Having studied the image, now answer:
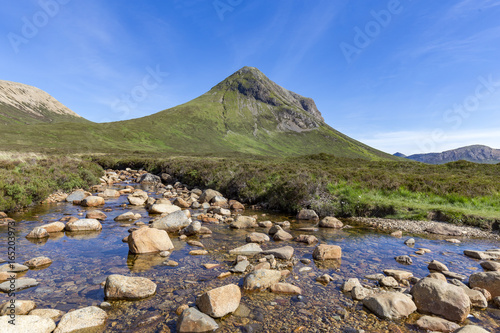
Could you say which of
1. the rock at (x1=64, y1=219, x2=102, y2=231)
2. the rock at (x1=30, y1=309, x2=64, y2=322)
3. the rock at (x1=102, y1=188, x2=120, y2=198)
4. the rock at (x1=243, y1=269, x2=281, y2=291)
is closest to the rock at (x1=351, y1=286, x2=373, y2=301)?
the rock at (x1=243, y1=269, x2=281, y2=291)

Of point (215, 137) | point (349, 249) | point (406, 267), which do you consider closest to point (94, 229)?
point (349, 249)

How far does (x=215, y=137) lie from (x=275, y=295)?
576 feet

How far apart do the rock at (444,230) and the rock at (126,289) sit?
14377 millimetres

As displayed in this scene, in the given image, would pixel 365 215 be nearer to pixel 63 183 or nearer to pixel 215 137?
pixel 63 183

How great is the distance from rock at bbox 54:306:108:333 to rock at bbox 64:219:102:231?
798 cm

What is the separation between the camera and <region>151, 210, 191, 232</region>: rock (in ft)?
41.9

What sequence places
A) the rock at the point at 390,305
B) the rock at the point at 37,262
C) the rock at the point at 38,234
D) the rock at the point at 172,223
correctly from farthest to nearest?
1. the rock at the point at 172,223
2. the rock at the point at 38,234
3. the rock at the point at 37,262
4. the rock at the point at 390,305

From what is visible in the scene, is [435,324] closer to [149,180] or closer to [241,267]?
[241,267]

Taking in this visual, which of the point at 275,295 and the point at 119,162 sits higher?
the point at 119,162

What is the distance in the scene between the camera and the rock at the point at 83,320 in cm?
512

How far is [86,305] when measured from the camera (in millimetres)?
6184

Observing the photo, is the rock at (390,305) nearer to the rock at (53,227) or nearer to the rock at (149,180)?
the rock at (53,227)

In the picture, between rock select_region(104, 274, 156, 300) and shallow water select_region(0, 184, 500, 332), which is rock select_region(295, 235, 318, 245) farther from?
rock select_region(104, 274, 156, 300)

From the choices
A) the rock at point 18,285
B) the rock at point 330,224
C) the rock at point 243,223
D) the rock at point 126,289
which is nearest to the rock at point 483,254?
the rock at point 330,224
